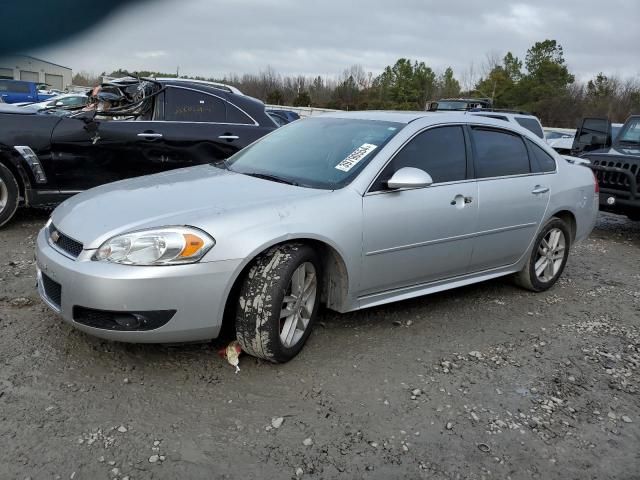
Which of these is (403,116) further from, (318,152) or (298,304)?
(298,304)

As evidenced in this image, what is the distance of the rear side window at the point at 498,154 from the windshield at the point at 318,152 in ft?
2.55

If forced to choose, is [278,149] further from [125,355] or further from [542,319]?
[542,319]

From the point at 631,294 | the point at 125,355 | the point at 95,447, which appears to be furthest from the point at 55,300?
the point at 631,294

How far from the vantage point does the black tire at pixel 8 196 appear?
564 centimetres

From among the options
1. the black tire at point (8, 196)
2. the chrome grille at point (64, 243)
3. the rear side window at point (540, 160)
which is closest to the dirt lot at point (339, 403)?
the chrome grille at point (64, 243)

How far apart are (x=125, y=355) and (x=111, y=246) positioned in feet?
2.47

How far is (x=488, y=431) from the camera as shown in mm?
2822

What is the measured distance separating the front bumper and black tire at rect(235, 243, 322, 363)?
0.48 feet

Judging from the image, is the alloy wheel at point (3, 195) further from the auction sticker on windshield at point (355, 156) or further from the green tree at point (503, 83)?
the green tree at point (503, 83)

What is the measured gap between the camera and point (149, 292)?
277 centimetres

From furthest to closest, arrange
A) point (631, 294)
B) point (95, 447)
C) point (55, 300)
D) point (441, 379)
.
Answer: point (631, 294), point (441, 379), point (55, 300), point (95, 447)

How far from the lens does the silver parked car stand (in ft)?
9.35

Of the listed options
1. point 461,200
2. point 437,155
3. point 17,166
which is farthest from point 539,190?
point 17,166

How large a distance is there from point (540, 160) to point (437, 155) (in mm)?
1329
